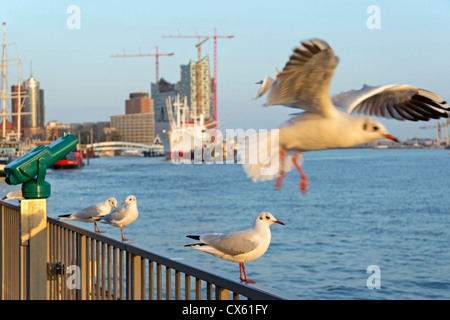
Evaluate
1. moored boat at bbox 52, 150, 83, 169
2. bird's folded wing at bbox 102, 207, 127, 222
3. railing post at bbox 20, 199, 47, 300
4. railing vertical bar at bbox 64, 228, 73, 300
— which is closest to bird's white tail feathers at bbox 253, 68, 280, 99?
railing post at bbox 20, 199, 47, 300

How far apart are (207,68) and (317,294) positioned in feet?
51.4

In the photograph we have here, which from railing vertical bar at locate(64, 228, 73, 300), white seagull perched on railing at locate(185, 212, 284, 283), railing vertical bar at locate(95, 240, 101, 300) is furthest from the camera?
railing vertical bar at locate(64, 228, 73, 300)

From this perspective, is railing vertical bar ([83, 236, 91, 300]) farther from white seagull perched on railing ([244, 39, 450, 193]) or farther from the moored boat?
the moored boat

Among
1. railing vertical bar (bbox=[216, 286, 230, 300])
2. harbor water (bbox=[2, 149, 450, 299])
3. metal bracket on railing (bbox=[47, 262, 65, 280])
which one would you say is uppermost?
railing vertical bar (bbox=[216, 286, 230, 300])

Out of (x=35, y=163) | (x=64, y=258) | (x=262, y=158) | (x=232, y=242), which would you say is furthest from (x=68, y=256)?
(x=262, y=158)

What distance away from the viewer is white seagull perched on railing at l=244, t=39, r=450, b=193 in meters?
0.94

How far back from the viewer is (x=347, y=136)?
0.91m

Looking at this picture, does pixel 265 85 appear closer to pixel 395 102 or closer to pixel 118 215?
pixel 395 102

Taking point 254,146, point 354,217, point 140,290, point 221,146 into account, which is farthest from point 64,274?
point 354,217

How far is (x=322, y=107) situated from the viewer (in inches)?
38.5

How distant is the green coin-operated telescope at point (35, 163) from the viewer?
3.04 m

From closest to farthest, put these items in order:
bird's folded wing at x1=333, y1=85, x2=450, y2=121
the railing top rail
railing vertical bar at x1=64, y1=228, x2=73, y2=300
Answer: bird's folded wing at x1=333, y1=85, x2=450, y2=121 < the railing top rail < railing vertical bar at x1=64, y1=228, x2=73, y2=300

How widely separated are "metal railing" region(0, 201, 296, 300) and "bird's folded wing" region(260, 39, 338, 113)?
0.88 m

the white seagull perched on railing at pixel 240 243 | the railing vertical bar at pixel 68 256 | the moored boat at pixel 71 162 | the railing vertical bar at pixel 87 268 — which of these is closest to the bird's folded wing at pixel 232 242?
the white seagull perched on railing at pixel 240 243
